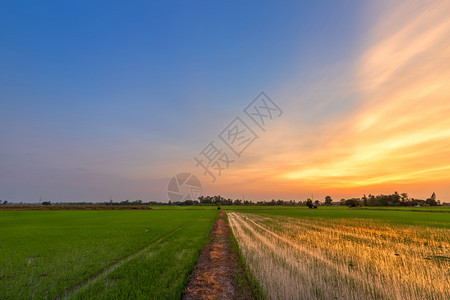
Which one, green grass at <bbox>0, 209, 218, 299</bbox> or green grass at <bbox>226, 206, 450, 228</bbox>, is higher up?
green grass at <bbox>0, 209, 218, 299</bbox>

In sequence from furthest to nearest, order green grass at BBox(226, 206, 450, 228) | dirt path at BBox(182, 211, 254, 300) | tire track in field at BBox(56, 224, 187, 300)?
1. green grass at BBox(226, 206, 450, 228)
2. tire track in field at BBox(56, 224, 187, 300)
3. dirt path at BBox(182, 211, 254, 300)

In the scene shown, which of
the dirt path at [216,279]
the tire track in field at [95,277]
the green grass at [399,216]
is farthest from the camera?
the green grass at [399,216]

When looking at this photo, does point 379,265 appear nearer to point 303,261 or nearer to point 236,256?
point 303,261

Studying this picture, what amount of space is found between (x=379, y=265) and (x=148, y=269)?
10317 mm

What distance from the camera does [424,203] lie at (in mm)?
154375

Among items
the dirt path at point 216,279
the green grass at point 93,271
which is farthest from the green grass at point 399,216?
the green grass at point 93,271

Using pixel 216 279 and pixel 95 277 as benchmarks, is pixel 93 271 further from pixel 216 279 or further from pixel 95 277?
pixel 216 279

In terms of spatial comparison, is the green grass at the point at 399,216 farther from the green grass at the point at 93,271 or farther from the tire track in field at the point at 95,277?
the tire track in field at the point at 95,277

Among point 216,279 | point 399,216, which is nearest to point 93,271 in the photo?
point 216,279

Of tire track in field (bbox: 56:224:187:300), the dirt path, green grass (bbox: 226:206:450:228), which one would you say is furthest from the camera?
green grass (bbox: 226:206:450:228)

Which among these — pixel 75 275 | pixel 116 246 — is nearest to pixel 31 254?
pixel 116 246

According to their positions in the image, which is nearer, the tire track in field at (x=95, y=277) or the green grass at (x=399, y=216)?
the tire track in field at (x=95, y=277)

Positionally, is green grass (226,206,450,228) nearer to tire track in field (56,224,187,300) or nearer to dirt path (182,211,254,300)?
dirt path (182,211,254,300)

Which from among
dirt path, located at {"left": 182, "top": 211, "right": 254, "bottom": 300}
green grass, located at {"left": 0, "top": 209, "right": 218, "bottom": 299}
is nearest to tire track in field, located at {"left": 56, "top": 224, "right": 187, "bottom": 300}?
green grass, located at {"left": 0, "top": 209, "right": 218, "bottom": 299}
